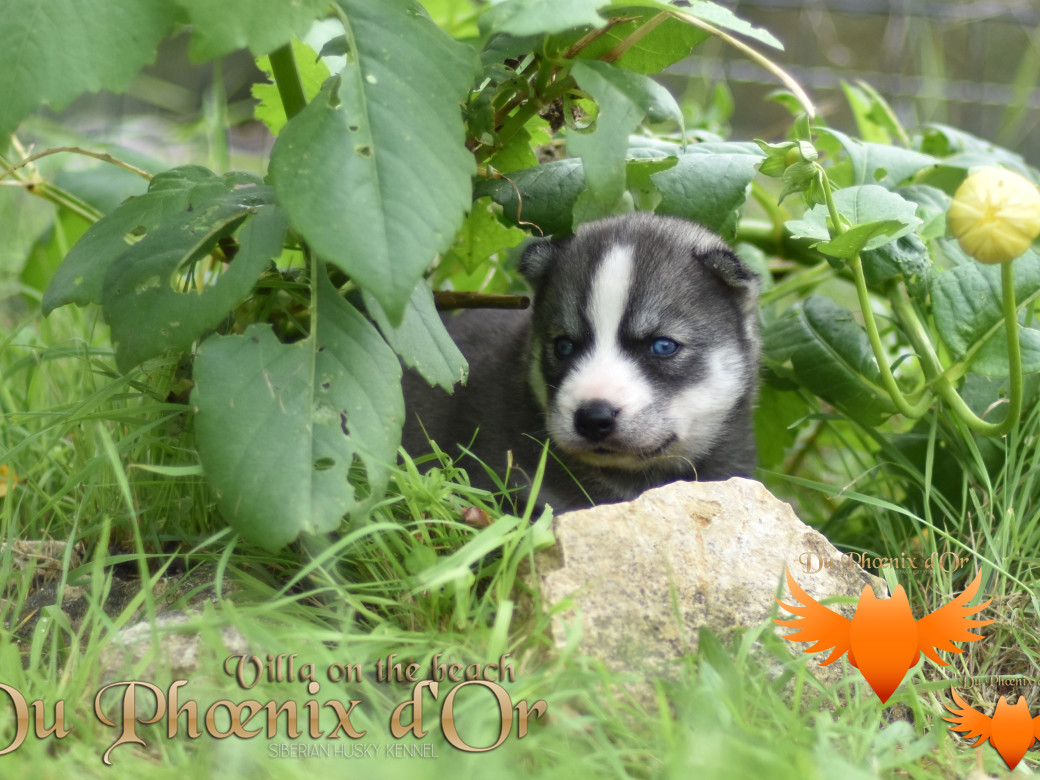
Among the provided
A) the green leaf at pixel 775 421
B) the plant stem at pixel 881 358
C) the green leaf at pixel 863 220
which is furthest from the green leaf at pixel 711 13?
the green leaf at pixel 775 421

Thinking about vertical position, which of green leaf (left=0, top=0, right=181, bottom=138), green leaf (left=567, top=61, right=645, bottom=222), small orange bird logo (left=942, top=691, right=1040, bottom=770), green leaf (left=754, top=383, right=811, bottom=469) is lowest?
green leaf (left=754, top=383, right=811, bottom=469)

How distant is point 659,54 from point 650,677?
1.56m

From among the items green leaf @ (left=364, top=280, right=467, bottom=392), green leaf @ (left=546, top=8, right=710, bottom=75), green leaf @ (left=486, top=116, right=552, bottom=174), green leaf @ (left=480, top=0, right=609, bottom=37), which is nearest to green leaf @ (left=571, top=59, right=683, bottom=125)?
green leaf @ (left=546, top=8, right=710, bottom=75)

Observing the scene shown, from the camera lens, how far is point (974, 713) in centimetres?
204

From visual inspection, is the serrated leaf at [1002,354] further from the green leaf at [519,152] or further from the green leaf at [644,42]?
the green leaf at [519,152]

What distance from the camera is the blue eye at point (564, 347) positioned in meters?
3.09

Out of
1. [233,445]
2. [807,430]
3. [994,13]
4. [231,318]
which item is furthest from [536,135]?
[994,13]

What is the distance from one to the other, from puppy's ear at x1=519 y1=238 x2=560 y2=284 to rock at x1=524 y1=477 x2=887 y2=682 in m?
1.15

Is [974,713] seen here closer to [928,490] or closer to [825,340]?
[928,490]

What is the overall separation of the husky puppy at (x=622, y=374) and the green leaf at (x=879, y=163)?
0.48m

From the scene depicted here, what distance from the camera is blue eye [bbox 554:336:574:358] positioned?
10.1ft

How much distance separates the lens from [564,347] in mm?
3113

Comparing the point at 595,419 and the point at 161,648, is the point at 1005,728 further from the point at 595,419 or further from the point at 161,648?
the point at 161,648

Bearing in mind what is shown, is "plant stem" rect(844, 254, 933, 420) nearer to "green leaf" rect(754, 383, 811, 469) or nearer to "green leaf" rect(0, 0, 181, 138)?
"green leaf" rect(754, 383, 811, 469)
